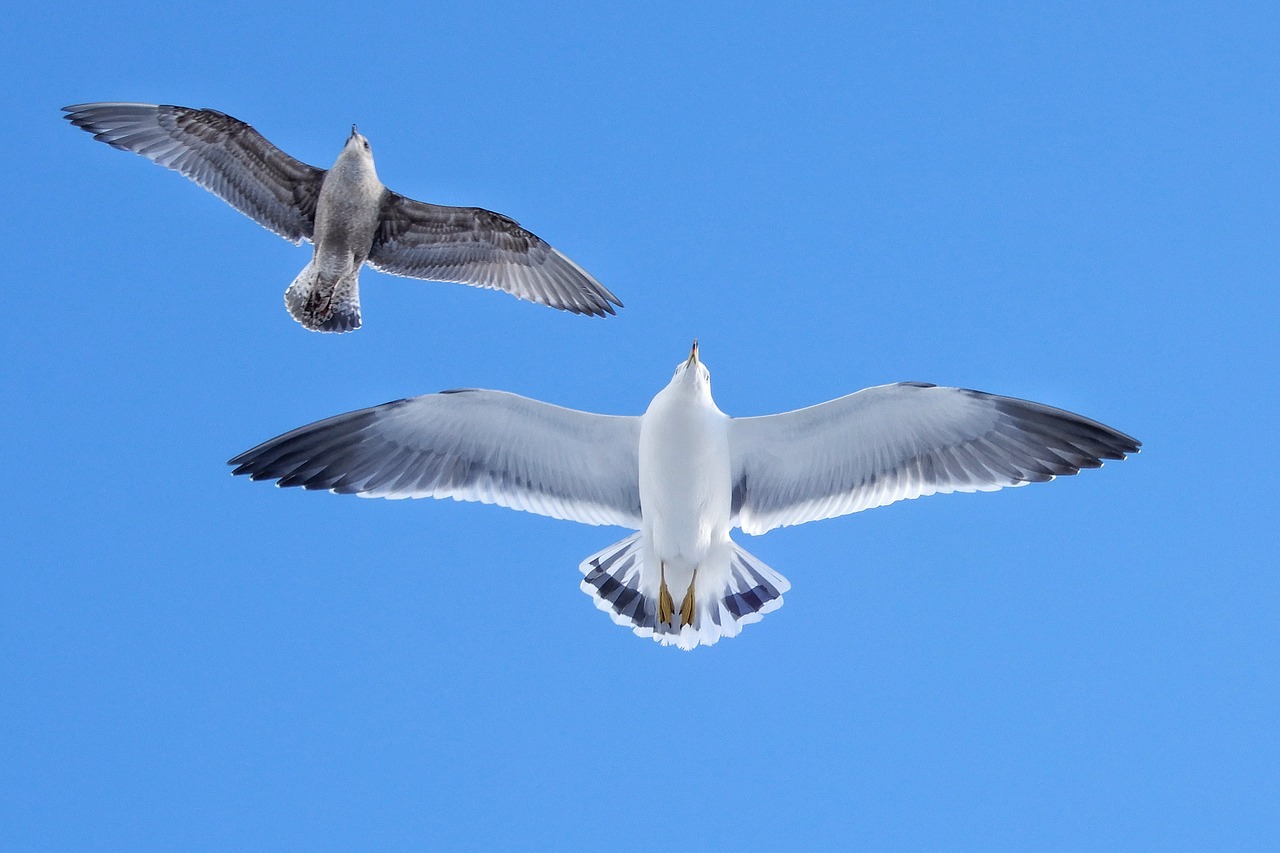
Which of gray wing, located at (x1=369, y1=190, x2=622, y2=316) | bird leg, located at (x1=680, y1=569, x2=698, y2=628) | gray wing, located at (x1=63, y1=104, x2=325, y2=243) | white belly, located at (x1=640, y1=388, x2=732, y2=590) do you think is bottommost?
bird leg, located at (x1=680, y1=569, x2=698, y2=628)

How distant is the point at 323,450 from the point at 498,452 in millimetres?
979

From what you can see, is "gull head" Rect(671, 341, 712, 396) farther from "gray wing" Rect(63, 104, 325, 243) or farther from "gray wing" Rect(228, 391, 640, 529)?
"gray wing" Rect(63, 104, 325, 243)

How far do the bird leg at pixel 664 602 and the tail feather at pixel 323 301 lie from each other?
10.1ft

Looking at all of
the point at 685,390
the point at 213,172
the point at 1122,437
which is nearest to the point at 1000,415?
the point at 1122,437

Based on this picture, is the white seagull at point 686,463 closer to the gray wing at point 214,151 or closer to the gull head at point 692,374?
the gull head at point 692,374

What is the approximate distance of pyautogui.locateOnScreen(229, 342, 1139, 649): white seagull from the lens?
680 centimetres

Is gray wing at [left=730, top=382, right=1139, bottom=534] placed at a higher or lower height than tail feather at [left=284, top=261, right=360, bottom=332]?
lower

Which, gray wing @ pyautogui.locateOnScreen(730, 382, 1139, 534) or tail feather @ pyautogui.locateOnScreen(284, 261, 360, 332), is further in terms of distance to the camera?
tail feather @ pyautogui.locateOnScreen(284, 261, 360, 332)

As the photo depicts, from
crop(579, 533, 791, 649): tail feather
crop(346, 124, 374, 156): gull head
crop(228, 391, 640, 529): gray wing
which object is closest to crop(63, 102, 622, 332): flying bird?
crop(346, 124, 374, 156): gull head

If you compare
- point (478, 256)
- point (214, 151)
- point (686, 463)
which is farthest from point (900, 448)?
point (214, 151)

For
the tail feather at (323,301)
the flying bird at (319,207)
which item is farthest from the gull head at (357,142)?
the tail feather at (323,301)

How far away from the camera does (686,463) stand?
6.79m

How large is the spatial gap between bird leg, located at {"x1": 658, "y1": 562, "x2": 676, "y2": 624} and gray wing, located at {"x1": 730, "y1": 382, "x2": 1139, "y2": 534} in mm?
591

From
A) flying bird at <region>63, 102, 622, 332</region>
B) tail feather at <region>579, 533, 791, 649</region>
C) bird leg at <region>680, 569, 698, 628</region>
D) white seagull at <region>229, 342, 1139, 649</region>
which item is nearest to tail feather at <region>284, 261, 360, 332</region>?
flying bird at <region>63, 102, 622, 332</region>
